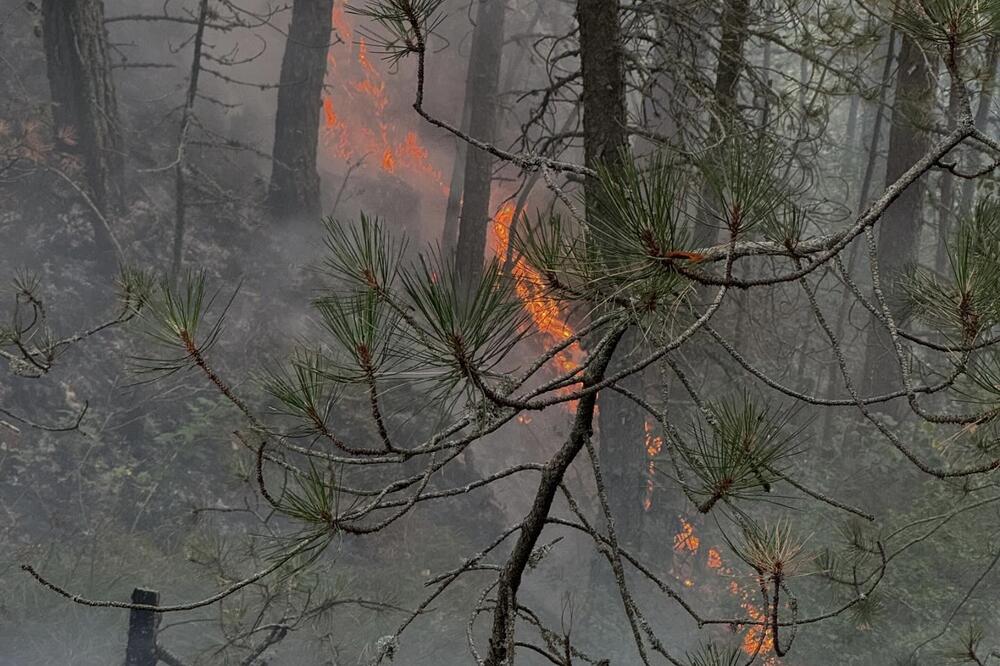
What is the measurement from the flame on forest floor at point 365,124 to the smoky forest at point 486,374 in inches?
112

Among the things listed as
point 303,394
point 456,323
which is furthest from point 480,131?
point 456,323

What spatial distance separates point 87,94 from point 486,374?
10109 mm

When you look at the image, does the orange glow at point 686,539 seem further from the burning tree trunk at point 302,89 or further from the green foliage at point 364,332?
the green foliage at point 364,332

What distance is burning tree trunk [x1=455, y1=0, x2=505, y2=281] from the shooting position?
35.7 ft

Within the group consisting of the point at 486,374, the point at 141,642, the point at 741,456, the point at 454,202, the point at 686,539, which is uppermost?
the point at 454,202

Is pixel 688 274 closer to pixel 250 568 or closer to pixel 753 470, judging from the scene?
pixel 753 470

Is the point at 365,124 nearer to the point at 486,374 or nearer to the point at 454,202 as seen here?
the point at 454,202

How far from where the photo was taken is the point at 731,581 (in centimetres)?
931

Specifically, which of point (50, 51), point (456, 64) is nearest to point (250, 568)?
point (50, 51)

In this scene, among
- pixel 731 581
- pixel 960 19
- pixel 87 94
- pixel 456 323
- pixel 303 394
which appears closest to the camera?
pixel 960 19

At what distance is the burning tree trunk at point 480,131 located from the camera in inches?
428

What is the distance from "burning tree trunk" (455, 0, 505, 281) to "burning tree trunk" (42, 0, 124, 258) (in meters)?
4.54

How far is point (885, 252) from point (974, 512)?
131 inches

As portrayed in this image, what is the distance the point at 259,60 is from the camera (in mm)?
17641
